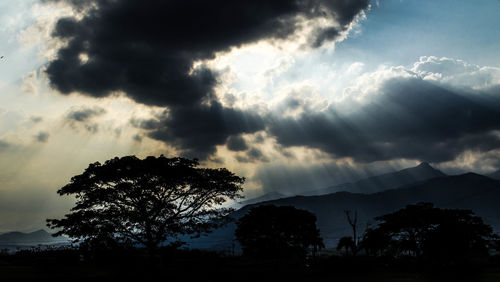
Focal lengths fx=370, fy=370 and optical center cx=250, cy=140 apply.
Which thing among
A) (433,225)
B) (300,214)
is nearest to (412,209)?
(433,225)

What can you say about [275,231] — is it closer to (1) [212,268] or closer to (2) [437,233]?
(2) [437,233]

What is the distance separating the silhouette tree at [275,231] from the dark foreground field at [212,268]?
25.7 metres

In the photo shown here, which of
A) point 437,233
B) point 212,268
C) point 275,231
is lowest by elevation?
point 212,268

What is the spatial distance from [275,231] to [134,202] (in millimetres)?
37778

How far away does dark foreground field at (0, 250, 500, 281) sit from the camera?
103 feet

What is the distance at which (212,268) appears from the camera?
37.1m

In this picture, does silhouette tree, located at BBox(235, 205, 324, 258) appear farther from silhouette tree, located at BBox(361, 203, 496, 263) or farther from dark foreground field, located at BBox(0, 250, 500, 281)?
dark foreground field, located at BBox(0, 250, 500, 281)

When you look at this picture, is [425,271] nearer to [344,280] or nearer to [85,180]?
[344,280]

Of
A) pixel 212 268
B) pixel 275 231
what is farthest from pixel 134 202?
pixel 275 231

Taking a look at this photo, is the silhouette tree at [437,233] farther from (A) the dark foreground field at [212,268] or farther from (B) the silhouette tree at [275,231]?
(B) the silhouette tree at [275,231]

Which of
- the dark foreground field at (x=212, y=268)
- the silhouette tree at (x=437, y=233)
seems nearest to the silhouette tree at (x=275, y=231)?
the silhouette tree at (x=437, y=233)

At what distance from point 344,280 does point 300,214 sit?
138 feet

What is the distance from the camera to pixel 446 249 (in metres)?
46.8

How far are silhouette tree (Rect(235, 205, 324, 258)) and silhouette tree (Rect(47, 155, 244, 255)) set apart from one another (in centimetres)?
3069
